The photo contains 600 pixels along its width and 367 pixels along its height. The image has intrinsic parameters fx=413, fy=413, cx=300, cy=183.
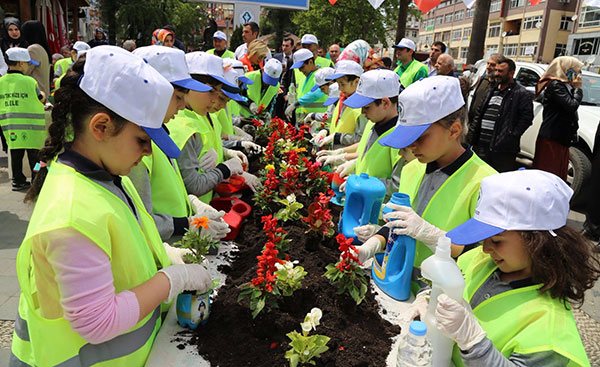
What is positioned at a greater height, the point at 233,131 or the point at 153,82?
the point at 153,82

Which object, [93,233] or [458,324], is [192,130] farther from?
[458,324]

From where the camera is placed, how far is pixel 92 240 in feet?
3.55

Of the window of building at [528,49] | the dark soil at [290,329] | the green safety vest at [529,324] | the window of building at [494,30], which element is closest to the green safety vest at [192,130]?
the dark soil at [290,329]

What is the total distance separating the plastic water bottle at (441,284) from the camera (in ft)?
3.92

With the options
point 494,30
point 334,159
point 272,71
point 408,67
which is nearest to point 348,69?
point 334,159

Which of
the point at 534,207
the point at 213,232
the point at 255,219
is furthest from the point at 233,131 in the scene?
the point at 534,207

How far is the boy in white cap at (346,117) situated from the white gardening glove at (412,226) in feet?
8.01

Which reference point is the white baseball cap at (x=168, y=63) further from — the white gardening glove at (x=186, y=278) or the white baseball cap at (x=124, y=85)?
the white gardening glove at (x=186, y=278)

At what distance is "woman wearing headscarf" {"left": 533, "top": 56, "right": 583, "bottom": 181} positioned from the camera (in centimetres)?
508

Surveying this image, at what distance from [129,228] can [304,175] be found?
96.9 inches

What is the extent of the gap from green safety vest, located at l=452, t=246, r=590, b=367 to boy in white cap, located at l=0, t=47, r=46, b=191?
19.4 ft

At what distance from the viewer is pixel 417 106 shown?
5.97 ft

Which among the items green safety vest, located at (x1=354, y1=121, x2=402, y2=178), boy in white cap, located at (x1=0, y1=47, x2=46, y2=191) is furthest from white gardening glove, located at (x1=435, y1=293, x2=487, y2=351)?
boy in white cap, located at (x1=0, y1=47, x2=46, y2=191)

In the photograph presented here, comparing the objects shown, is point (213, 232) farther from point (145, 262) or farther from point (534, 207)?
point (534, 207)
